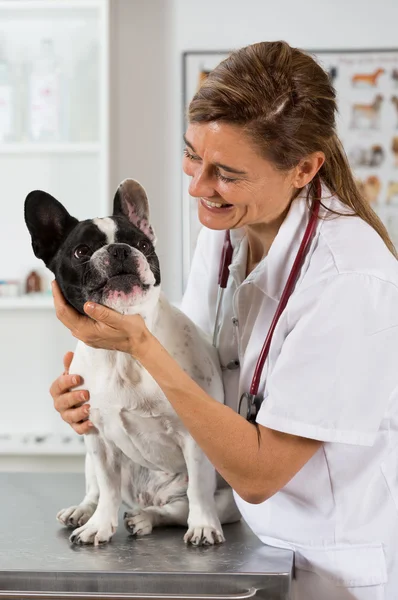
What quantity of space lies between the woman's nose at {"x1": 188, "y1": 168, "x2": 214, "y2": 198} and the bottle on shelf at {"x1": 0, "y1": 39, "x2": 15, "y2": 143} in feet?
5.21

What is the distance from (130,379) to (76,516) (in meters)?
0.30

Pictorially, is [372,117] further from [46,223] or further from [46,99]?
[46,223]

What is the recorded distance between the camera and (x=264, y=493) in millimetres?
1096

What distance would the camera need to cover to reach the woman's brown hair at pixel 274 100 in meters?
1.12

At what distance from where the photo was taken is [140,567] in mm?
1074

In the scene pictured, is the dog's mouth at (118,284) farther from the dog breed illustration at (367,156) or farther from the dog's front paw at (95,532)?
the dog breed illustration at (367,156)

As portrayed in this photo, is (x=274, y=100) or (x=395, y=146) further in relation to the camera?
(x=395, y=146)

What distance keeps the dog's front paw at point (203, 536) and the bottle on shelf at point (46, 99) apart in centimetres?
169

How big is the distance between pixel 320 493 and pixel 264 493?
0.34ft

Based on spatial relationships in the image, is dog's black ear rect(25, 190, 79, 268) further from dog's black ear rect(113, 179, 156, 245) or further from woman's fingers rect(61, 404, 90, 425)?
woman's fingers rect(61, 404, 90, 425)

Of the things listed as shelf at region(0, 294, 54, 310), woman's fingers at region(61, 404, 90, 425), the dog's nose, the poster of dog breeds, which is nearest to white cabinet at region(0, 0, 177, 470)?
shelf at region(0, 294, 54, 310)

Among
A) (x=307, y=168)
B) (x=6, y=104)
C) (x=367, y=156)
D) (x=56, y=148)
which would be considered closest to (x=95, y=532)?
(x=307, y=168)

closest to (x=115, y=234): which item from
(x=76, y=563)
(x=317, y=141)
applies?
(x=317, y=141)

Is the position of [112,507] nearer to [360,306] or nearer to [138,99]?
[360,306]
